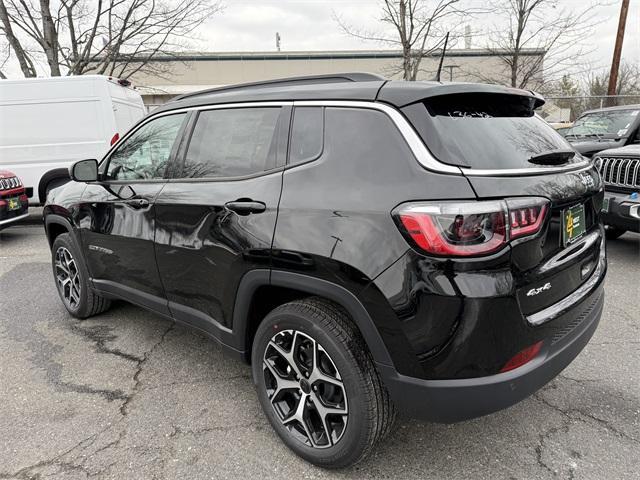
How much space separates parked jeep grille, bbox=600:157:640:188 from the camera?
5.21m

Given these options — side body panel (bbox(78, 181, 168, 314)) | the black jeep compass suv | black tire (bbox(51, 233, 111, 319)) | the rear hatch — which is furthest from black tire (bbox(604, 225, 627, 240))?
black tire (bbox(51, 233, 111, 319))

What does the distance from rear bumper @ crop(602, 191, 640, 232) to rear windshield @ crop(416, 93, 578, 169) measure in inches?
134

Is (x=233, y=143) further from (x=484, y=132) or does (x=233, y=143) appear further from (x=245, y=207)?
(x=484, y=132)

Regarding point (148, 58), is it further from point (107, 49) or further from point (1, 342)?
point (1, 342)

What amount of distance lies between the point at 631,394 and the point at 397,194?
83.4 inches

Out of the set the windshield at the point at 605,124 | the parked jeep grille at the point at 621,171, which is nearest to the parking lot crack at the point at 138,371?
the parked jeep grille at the point at 621,171

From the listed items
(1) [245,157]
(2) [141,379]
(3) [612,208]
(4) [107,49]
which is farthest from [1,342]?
(4) [107,49]

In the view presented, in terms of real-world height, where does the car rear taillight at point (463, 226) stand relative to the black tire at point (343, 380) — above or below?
above

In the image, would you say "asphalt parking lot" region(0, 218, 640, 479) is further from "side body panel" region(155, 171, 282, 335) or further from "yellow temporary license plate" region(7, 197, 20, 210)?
"yellow temporary license plate" region(7, 197, 20, 210)

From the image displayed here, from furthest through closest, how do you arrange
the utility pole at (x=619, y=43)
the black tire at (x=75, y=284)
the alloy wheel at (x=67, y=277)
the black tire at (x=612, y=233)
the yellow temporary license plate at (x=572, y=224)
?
the utility pole at (x=619, y=43) < the black tire at (x=612, y=233) < the alloy wheel at (x=67, y=277) < the black tire at (x=75, y=284) < the yellow temporary license plate at (x=572, y=224)

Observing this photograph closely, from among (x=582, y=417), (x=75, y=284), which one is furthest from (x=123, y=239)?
(x=582, y=417)

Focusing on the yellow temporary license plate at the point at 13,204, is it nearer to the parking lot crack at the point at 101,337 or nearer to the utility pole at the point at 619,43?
the parking lot crack at the point at 101,337

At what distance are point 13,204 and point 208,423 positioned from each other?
241 inches

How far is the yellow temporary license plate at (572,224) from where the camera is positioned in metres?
2.10
